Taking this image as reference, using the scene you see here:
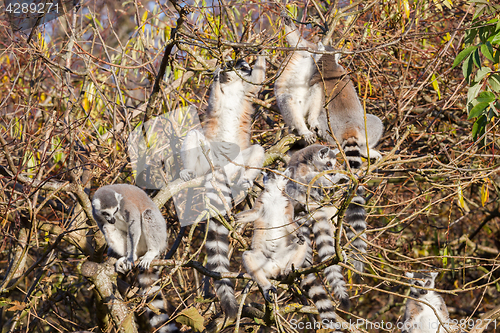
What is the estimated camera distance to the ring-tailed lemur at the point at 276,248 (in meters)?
3.39

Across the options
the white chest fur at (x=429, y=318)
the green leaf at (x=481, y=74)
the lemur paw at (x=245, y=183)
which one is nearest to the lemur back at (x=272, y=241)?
the lemur paw at (x=245, y=183)

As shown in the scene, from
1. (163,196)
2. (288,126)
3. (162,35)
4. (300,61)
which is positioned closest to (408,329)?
(288,126)

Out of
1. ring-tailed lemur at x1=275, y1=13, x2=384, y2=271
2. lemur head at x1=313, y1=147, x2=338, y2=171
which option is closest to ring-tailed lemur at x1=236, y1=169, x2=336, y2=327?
lemur head at x1=313, y1=147, x2=338, y2=171

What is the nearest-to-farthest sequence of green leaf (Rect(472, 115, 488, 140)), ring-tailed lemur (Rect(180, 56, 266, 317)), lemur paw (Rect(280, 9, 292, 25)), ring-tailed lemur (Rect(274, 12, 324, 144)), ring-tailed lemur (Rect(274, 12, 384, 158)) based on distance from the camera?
green leaf (Rect(472, 115, 488, 140)) → ring-tailed lemur (Rect(180, 56, 266, 317)) → lemur paw (Rect(280, 9, 292, 25)) → ring-tailed lemur (Rect(274, 12, 384, 158)) → ring-tailed lemur (Rect(274, 12, 324, 144))

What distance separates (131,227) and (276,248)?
138 centimetres

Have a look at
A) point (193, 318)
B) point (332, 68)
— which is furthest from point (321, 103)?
point (193, 318)

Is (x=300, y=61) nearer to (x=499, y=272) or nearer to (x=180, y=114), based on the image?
(x=180, y=114)

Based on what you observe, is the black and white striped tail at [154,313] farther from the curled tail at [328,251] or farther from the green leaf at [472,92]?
the green leaf at [472,92]

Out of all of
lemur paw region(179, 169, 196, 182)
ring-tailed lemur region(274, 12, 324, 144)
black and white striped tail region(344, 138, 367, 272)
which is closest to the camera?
black and white striped tail region(344, 138, 367, 272)

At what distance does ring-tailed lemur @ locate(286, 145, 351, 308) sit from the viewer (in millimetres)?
3473

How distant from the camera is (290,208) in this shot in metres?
3.79

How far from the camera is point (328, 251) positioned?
3654 mm

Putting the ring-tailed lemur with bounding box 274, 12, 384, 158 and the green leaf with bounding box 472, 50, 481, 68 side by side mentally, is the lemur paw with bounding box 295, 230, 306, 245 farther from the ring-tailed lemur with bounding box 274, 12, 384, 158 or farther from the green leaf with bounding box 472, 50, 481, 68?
the green leaf with bounding box 472, 50, 481, 68

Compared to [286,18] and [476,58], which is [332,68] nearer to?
[286,18]
